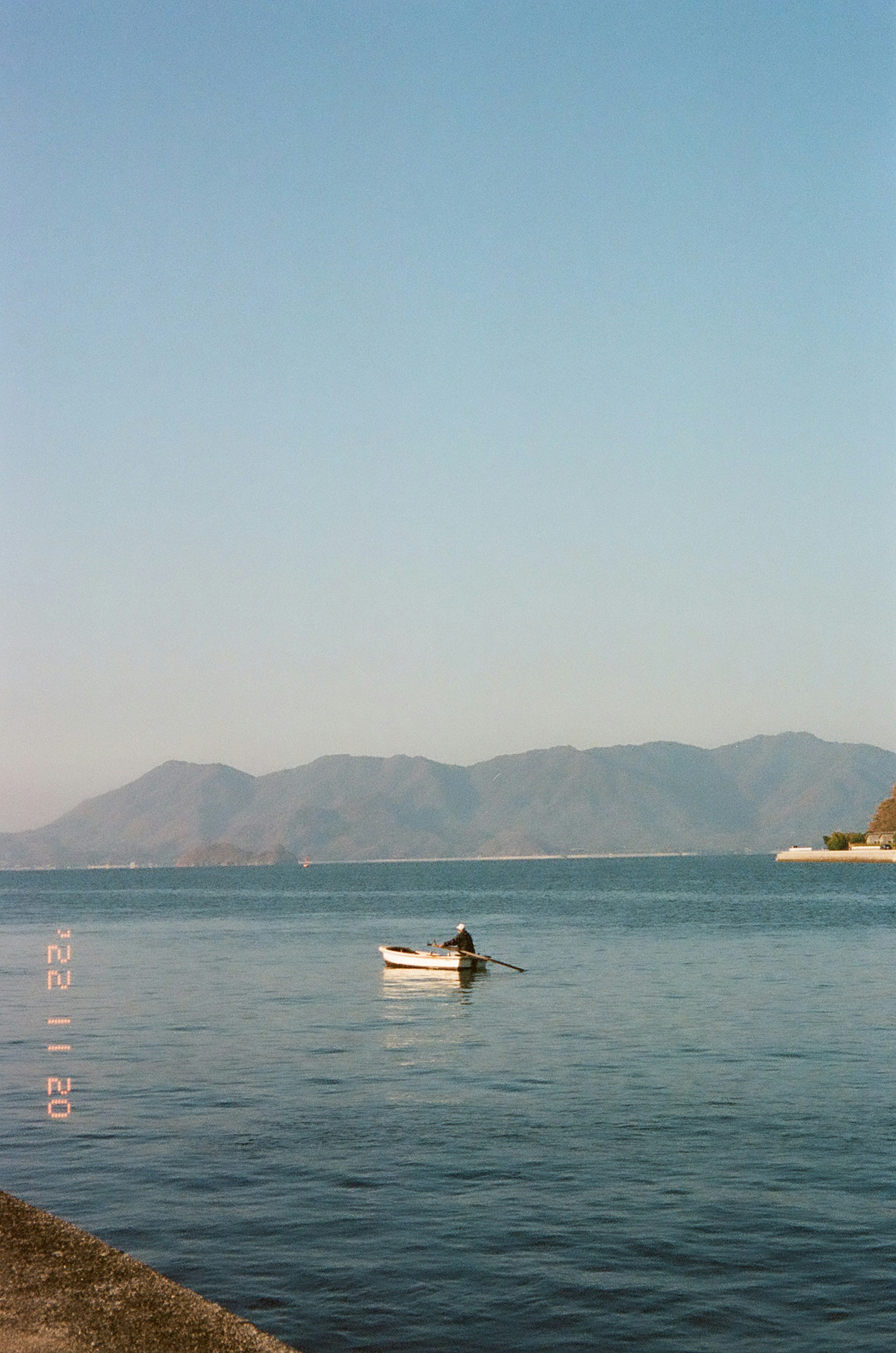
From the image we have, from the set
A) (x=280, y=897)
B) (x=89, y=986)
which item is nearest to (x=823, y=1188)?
→ (x=89, y=986)

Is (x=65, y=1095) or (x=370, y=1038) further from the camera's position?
(x=370, y=1038)

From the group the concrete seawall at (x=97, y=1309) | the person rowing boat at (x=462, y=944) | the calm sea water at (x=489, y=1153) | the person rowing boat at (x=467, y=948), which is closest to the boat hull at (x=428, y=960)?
the person rowing boat at (x=467, y=948)

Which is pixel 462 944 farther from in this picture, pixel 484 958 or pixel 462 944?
pixel 484 958

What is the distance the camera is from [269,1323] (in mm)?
14859

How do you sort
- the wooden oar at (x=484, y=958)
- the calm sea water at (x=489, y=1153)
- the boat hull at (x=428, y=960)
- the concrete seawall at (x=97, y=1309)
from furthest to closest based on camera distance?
the wooden oar at (x=484, y=958) → the boat hull at (x=428, y=960) → the calm sea water at (x=489, y=1153) → the concrete seawall at (x=97, y=1309)

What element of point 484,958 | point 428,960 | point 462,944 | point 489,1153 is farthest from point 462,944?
point 489,1153

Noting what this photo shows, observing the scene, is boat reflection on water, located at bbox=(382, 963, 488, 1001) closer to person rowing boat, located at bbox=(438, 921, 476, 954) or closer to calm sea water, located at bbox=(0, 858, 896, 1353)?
calm sea water, located at bbox=(0, 858, 896, 1353)

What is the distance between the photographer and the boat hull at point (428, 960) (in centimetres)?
5859

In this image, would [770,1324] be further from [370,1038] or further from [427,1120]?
[370,1038]

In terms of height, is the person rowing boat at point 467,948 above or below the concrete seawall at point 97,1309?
below

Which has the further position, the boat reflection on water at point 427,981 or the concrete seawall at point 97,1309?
the boat reflection on water at point 427,981

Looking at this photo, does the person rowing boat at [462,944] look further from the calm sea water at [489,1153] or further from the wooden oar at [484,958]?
the calm sea water at [489,1153]

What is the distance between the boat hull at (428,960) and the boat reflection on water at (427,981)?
95 millimetres

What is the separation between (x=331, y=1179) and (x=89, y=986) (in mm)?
38416
